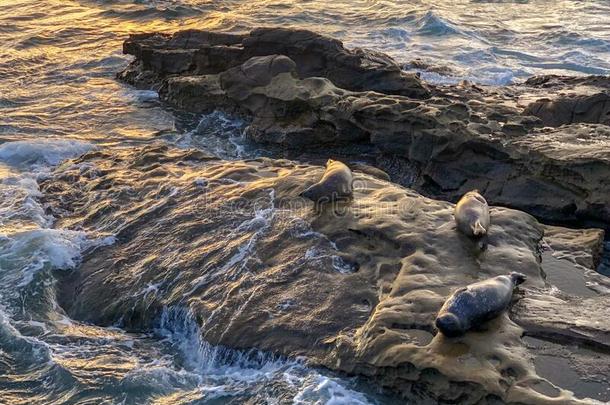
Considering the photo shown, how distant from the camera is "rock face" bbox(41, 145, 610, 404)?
19.7 ft

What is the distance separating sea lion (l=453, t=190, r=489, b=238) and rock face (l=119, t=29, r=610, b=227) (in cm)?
243

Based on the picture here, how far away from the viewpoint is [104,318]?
7.83 m

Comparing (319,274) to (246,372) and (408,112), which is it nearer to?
(246,372)

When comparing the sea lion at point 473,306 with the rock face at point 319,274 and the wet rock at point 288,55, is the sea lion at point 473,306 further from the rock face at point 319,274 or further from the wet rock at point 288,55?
the wet rock at point 288,55

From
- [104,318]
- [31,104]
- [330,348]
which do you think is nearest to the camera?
[330,348]

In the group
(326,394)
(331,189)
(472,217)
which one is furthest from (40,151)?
(326,394)

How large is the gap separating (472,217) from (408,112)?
406 cm

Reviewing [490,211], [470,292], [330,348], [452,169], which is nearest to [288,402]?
[330,348]

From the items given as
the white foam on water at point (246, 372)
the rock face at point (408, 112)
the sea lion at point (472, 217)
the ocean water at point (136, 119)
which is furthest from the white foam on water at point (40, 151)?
the sea lion at point (472, 217)

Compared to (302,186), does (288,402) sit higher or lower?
lower

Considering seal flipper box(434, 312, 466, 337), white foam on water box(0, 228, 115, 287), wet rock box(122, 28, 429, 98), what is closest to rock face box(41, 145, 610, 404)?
seal flipper box(434, 312, 466, 337)

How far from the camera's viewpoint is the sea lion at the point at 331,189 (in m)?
8.55

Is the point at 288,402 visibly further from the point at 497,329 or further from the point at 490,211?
the point at 490,211

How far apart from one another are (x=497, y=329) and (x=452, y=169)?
15.7ft
